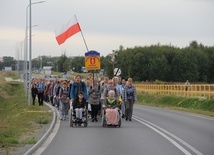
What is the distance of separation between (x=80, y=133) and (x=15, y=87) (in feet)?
274

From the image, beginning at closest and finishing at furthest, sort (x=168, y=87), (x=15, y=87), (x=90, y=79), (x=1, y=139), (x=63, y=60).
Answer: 1. (x=1, y=139)
2. (x=90, y=79)
3. (x=168, y=87)
4. (x=15, y=87)
5. (x=63, y=60)

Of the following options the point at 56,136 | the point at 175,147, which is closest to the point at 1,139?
the point at 56,136

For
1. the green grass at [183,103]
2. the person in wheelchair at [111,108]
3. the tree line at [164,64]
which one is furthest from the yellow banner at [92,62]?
the tree line at [164,64]

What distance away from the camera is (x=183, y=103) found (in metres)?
40.6

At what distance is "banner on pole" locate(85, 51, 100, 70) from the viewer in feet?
89.8

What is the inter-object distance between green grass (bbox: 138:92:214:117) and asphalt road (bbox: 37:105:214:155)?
397 inches

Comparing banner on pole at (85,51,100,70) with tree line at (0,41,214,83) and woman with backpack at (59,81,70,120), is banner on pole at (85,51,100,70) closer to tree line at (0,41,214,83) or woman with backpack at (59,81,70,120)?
woman with backpack at (59,81,70,120)

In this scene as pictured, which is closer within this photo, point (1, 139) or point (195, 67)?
point (1, 139)

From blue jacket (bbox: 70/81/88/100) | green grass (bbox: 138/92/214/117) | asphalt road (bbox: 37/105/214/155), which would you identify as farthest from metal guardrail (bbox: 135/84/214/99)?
asphalt road (bbox: 37/105/214/155)

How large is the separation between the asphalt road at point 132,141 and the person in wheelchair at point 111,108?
38 centimetres

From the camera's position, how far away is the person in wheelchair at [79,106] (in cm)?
1995

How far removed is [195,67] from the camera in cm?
10569

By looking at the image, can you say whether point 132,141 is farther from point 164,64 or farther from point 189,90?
point 164,64

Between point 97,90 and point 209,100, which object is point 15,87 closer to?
point 209,100
